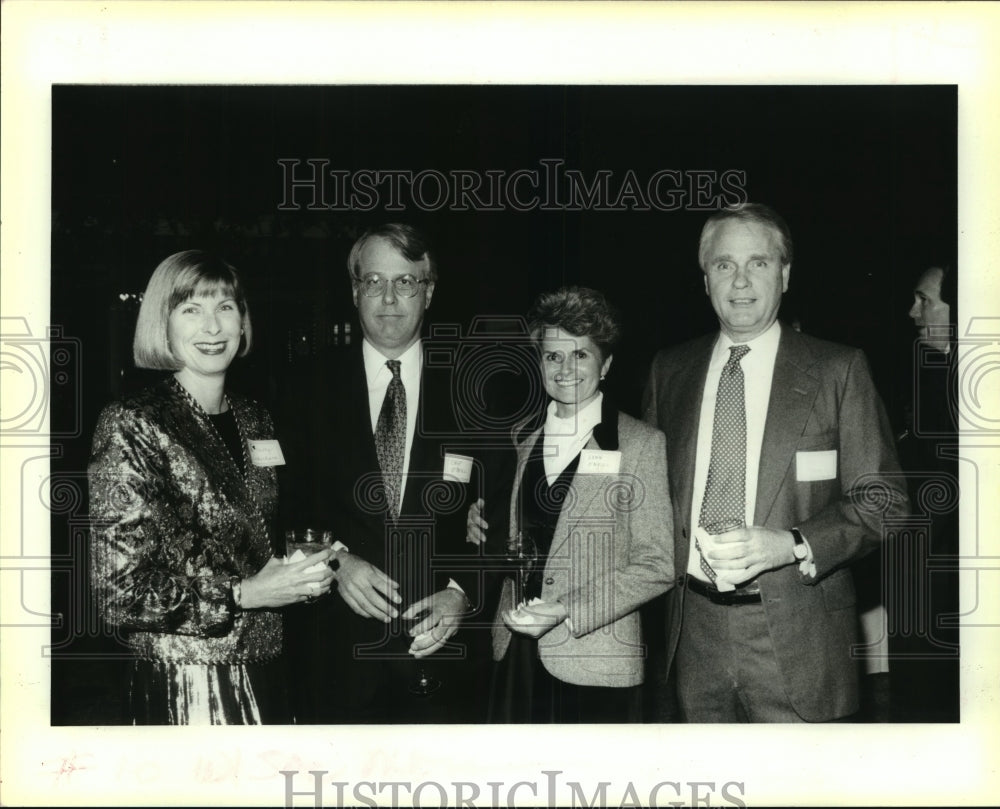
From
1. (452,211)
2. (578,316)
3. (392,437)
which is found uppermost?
(452,211)

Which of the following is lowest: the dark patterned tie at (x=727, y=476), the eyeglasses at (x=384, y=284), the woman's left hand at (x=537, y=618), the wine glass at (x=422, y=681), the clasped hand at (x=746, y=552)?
the wine glass at (x=422, y=681)

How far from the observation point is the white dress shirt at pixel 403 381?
12.1 ft

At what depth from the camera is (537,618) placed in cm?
359

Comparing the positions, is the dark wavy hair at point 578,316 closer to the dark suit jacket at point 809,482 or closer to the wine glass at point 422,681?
the dark suit jacket at point 809,482

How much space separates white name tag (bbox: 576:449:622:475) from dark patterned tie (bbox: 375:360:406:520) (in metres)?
0.59

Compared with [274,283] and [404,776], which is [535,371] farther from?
[404,776]

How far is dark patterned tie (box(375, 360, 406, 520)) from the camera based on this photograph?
3668 millimetres

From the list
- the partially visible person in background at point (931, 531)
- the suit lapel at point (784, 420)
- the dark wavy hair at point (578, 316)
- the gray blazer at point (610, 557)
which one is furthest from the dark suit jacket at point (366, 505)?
the partially visible person in background at point (931, 531)

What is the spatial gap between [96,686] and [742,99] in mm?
2882

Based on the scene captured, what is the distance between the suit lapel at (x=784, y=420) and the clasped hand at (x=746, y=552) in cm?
5

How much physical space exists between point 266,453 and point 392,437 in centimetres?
40

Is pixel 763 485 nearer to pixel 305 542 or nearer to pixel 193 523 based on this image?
pixel 305 542

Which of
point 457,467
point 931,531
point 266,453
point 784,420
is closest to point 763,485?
point 784,420

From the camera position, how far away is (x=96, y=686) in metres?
3.74
